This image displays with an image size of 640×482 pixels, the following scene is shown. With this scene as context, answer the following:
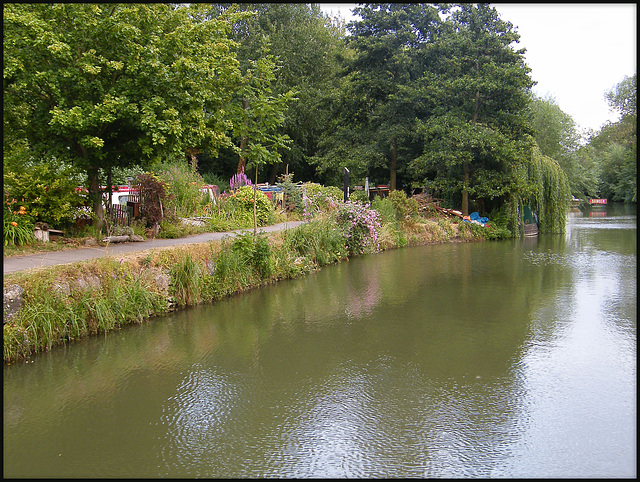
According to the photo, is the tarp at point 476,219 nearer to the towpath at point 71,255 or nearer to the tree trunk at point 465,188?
the tree trunk at point 465,188

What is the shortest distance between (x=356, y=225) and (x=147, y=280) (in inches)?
325

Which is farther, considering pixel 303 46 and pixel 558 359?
pixel 303 46

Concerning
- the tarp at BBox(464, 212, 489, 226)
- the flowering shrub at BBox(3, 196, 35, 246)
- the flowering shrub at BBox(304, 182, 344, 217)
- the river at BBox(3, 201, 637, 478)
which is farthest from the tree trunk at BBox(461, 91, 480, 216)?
the flowering shrub at BBox(3, 196, 35, 246)

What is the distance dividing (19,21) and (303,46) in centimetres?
2218

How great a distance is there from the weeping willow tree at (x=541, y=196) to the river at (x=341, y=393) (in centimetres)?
1312

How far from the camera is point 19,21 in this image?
8.48 m

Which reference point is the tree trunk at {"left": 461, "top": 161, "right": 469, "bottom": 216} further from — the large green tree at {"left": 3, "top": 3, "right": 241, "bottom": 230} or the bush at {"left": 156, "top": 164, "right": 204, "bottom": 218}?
the large green tree at {"left": 3, "top": 3, "right": 241, "bottom": 230}

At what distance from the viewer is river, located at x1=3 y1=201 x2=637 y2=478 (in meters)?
3.99

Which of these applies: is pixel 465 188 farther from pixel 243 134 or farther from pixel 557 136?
pixel 557 136

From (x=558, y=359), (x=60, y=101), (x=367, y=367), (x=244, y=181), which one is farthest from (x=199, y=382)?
(x=244, y=181)

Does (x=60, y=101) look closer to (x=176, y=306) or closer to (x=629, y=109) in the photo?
(x=176, y=306)

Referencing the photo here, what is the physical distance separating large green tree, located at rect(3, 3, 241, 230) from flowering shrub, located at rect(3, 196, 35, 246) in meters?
1.35

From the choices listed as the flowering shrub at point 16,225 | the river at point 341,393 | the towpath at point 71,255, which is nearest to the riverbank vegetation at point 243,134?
the flowering shrub at point 16,225

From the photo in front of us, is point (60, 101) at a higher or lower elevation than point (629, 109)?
lower
